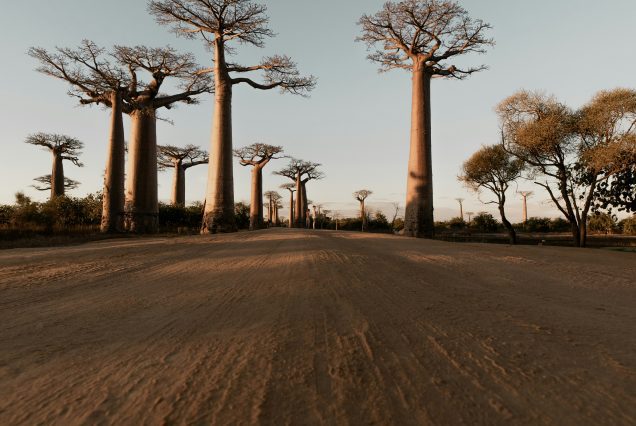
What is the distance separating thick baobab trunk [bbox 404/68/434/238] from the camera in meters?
15.4

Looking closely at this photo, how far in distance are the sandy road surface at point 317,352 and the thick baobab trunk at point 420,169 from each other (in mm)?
11833

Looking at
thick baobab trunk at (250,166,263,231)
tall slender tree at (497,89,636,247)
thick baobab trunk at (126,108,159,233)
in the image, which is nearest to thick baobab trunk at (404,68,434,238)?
tall slender tree at (497,89,636,247)

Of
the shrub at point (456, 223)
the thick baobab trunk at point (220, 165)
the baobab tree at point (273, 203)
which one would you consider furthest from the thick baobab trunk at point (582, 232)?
the baobab tree at point (273, 203)

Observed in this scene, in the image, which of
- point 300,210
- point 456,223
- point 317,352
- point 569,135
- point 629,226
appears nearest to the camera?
point 317,352

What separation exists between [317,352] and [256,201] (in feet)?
106

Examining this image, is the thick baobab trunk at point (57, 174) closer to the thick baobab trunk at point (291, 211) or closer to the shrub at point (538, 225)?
the thick baobab trunk at point (291, 211)

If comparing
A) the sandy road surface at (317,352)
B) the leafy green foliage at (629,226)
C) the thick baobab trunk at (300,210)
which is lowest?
the sandy road surface at (317,352)

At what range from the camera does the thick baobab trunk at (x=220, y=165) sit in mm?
15250

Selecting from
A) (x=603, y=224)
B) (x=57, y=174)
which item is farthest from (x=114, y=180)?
(x=603, y=224)

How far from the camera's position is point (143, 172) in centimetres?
→ 1792

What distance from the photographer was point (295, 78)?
58.1 feet

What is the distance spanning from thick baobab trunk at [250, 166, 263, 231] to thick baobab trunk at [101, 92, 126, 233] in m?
14.4

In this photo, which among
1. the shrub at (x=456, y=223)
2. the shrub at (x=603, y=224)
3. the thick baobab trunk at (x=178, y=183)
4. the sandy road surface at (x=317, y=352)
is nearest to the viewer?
the sandy road surface at (x=317, y=352)

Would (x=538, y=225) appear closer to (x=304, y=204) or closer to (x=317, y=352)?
(x=304, y=204)
